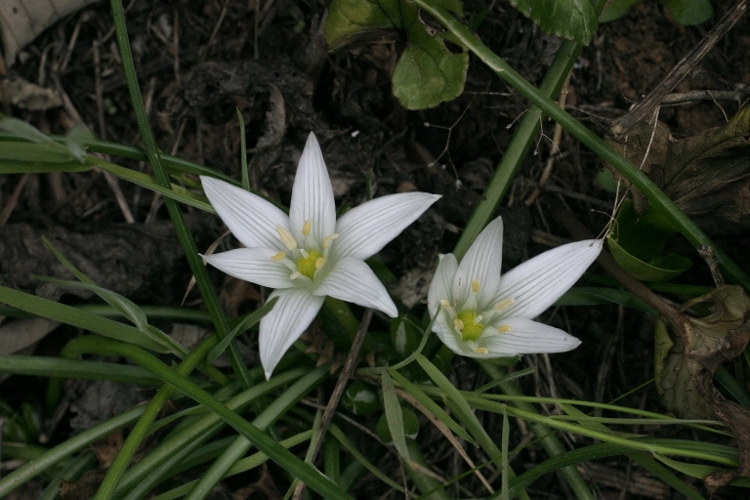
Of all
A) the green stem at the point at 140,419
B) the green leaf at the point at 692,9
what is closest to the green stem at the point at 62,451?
the green stem at the point at 140,419

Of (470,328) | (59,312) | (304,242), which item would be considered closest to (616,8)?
(470,328)

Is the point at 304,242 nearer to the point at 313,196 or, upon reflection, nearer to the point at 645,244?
the point at 313,196

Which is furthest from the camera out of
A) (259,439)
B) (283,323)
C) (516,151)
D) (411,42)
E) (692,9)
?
(692,9)

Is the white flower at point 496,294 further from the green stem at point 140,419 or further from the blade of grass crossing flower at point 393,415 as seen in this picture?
the green stem at point 140,419

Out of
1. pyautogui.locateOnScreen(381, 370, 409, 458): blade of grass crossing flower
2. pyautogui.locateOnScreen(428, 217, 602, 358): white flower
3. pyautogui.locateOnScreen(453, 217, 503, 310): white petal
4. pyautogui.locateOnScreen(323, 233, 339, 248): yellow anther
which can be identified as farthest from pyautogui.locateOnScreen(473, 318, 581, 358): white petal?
pyautogui.locateOnScreen(323, 233, 339, 248): yellow anther

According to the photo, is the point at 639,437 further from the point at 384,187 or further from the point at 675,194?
the point at 384,187

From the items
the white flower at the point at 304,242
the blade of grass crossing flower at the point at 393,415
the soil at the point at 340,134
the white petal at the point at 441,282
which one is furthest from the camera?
the soil at the point at 340,134
